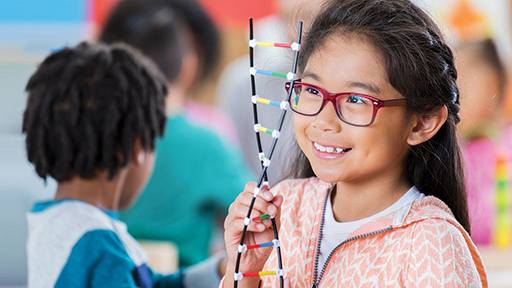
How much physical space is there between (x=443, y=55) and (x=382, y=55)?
0.11 m

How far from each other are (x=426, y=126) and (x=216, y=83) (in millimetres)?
2218

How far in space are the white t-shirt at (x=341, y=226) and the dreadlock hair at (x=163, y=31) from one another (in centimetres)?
140

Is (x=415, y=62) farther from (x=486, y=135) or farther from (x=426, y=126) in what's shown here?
(x=486, y=135)

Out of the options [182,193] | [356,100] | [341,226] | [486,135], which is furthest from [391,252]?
[486,135]

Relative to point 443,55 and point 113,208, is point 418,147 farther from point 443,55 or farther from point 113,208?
point 113,208

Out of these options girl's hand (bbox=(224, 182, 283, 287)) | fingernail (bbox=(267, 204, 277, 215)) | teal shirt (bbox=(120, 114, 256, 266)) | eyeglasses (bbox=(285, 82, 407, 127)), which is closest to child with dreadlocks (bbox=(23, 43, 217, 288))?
girl's hand (bbox=(224, 182, 283, 287))

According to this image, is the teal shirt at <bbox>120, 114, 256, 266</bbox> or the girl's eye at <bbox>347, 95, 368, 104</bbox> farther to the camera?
the teal shirt at <bbox>120, 114, 256, 266</bbox>

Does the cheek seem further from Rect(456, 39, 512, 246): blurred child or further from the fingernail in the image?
Rect(456, 39, 512, 246): blurred child

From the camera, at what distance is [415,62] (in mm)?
784

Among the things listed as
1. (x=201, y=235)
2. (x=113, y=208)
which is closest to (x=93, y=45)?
(x=113, y=208)

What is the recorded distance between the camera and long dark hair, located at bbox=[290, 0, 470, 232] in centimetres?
78

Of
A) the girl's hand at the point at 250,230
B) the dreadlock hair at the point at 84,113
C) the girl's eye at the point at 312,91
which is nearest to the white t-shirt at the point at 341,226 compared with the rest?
the girl's hand at the point at 250,230

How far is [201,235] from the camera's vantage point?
1984mm

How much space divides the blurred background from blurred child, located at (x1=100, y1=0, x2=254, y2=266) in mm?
333
